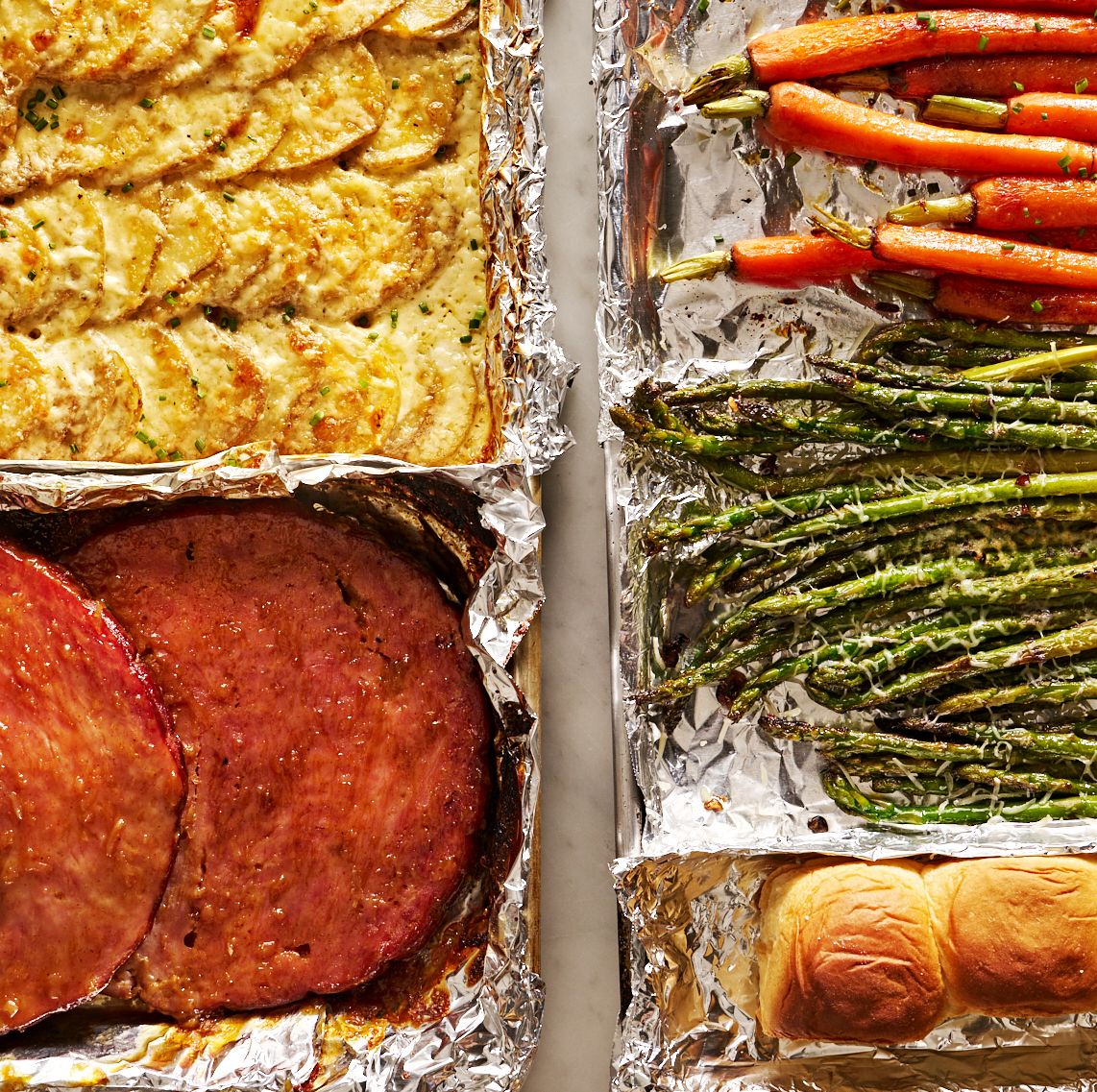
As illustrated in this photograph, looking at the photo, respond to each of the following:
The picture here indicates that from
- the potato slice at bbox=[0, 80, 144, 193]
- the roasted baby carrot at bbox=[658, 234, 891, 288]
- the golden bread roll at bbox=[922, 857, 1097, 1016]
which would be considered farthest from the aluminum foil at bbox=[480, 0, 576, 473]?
the golden bread roll at bbox=[922, 857, 1097, 1016]

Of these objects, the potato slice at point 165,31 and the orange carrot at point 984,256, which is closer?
the potato slice at point 165,31

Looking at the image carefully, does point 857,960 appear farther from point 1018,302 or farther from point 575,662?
point 1018,302

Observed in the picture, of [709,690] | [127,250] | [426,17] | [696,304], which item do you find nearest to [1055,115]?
[696,304]

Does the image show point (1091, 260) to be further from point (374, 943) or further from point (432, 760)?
point (374, 943)

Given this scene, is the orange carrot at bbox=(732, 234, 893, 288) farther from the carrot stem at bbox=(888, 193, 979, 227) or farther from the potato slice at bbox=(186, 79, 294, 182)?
the potato slice at bbox=(186, 79, 294, 182)

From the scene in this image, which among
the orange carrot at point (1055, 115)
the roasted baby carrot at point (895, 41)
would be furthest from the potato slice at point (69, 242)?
the orange carrot at point (1055, 115)

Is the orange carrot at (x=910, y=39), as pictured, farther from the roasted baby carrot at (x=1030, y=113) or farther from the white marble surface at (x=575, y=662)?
the white marble surface at (x=575, y=662)

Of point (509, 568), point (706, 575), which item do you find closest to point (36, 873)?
point (509, 568)
